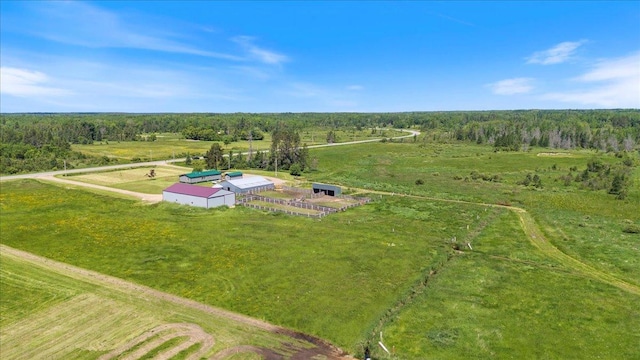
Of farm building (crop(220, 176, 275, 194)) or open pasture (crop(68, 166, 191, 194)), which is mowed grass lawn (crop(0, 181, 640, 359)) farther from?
open pasture (crop(68, 166, 191, 194))

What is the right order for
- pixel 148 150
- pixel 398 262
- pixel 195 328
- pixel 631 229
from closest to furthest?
pixel 195 328 → pixel 398 262 → pixel 631 229 → pixel 148 150

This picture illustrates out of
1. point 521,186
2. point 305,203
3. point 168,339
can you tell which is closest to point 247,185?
point 305,203

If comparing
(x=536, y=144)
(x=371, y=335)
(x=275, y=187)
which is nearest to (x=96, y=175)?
(x=275, y=187)

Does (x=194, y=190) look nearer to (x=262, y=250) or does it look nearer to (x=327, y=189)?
(x=327, y=189)

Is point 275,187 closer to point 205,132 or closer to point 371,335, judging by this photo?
point 371,335

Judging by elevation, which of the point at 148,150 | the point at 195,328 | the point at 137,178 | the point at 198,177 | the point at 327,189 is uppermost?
the point at 148,150
